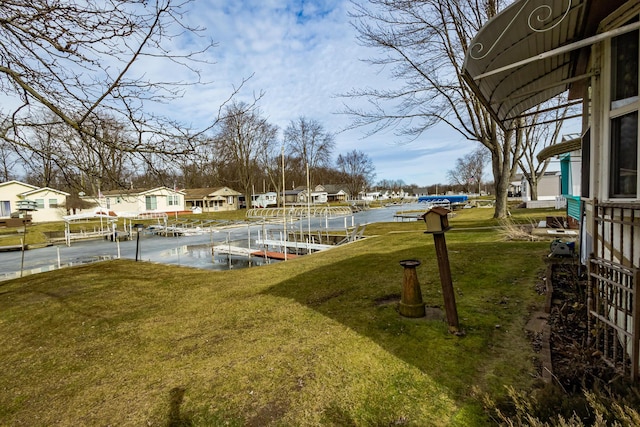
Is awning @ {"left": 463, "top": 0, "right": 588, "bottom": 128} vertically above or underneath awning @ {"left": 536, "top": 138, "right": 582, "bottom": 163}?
above

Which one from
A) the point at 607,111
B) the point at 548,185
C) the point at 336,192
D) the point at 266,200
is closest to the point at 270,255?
the point at 607,111

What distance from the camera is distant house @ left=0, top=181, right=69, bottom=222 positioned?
32.6 meters

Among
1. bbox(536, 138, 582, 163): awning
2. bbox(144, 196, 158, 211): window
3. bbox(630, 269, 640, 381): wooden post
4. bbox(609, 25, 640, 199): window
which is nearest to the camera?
bbox(630, 269, 640, 381): wooden post

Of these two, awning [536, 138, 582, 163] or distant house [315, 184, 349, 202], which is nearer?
awning [536, 138, 582, 163]

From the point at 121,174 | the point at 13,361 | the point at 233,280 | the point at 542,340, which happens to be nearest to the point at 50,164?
the point at 121,174

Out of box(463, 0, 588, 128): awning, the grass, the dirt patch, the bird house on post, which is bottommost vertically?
the grass

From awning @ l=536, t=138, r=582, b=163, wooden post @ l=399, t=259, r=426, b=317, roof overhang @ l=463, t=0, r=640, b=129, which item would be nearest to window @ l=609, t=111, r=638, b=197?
roof overhang @ l=463, t=0, r=640, b=129

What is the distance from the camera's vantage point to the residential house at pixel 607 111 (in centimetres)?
263

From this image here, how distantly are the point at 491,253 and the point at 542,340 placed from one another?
468cm

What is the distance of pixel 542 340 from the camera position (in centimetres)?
340

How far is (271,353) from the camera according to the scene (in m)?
3.56

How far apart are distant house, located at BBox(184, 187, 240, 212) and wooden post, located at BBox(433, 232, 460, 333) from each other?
5033cm

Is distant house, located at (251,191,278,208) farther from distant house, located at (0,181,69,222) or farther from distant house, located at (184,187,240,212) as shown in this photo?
distant house, located at (0,181,69,222)

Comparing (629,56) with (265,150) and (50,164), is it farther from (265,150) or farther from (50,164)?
(265,150)
